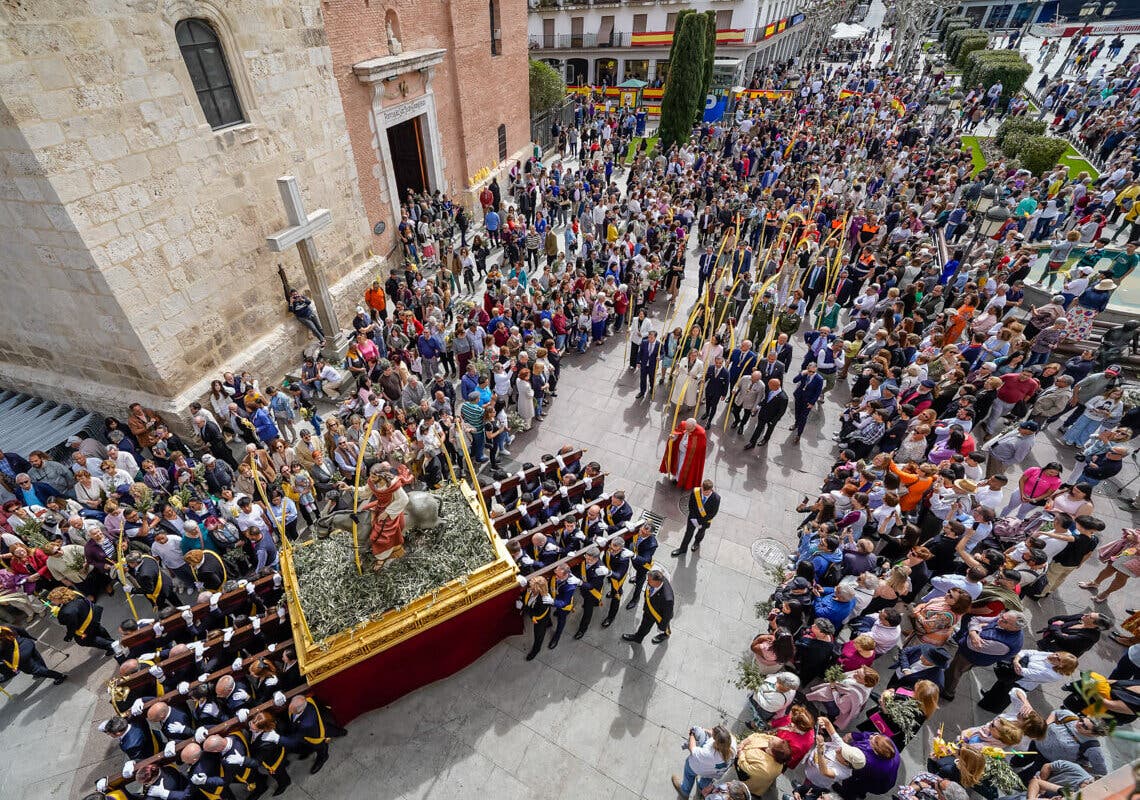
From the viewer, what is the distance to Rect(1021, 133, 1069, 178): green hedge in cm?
1769

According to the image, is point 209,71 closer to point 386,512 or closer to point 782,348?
point 386,512

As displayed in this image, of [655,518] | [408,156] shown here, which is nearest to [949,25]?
[408,156]

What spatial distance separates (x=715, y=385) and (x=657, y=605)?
16.4 feet

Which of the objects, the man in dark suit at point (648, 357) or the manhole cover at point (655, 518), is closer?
the manhole cover at point (655, 518)

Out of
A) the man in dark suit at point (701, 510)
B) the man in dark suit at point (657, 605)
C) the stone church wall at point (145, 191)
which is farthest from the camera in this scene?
the man in dark suit at point (701, 510)

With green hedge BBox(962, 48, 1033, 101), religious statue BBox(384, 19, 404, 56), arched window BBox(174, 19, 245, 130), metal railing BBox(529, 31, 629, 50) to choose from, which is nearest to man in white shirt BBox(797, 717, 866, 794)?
arched window BBox(174, 19, 245, 130)

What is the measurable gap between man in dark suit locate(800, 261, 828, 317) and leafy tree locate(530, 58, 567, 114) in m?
18.1

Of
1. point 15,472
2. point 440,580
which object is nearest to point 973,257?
point 440,580

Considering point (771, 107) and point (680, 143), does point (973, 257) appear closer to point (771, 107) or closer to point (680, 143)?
point (680, 143)

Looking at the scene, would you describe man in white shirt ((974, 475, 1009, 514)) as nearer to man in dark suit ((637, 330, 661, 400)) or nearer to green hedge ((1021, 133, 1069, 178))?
man in dark suit ((637, 330, 661, 400))

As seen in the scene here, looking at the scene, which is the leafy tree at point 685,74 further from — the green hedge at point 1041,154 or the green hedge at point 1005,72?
the green hedge at point 1005,72

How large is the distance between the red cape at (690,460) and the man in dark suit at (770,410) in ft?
5.37

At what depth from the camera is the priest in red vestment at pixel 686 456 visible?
8.82m

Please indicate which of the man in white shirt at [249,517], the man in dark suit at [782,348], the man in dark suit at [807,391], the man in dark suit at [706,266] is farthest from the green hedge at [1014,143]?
the man in white shirt at [249,517]
